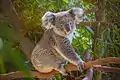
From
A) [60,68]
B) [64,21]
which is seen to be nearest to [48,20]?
[64,21]

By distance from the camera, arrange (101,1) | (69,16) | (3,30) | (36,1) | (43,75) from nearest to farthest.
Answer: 1. (3,30)
2. (43,75)
3. (69,16)
4. (36,1)
5. (101,1)

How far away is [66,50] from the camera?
1487 mm

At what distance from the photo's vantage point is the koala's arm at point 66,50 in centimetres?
139

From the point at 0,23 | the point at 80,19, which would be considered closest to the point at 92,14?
the point at 80,19

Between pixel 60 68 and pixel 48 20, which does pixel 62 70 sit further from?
pixel 48 20

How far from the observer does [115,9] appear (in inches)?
76.9

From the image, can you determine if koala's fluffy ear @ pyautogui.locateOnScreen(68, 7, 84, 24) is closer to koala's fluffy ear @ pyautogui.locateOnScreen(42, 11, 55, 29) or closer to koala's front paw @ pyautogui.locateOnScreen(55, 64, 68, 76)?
koala's fluffy ear @ pyautogui.locateOnScreen(42, 11, 55, 29)

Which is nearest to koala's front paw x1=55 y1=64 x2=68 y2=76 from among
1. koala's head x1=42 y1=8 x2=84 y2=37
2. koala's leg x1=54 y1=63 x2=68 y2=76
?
koala's leg x1=54 y1=63 x2=68 y2=76

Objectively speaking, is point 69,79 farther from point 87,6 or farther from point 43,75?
point 87,6

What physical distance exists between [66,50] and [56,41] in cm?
12

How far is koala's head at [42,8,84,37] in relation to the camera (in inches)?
60.2

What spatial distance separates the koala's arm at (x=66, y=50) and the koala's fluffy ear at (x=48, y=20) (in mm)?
108

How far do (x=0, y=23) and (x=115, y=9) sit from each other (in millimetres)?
1639

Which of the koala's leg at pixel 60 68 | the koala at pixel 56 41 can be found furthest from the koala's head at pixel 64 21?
the koala's leg at pixel 60 68
